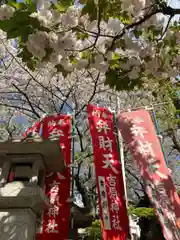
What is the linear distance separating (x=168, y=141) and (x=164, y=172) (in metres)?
7.72

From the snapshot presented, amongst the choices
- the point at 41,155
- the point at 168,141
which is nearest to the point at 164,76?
the point at 41,155

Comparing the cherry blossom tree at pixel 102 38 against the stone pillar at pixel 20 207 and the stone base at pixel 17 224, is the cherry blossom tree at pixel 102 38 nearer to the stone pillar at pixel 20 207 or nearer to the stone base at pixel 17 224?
the stone pillar at pixel 20 207

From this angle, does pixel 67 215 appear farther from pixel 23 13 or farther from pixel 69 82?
pixel 69 82

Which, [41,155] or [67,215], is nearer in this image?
[67,215]

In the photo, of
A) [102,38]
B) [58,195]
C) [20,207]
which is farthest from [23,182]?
[102,38]

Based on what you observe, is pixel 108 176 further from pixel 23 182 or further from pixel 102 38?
pixel 102 38

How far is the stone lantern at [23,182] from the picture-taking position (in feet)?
16.7

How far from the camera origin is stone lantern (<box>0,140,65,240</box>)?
16.7 feet

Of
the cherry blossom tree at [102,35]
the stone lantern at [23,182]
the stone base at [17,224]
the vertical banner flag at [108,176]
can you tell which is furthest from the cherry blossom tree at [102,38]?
the stone base at [17,224]

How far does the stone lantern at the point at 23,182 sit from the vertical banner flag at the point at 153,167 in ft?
5.68

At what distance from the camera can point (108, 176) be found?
18.6 ft

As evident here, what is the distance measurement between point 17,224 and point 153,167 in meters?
2.92

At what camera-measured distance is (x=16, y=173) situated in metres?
5.93

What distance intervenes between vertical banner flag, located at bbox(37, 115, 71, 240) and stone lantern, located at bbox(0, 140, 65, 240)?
23cm
